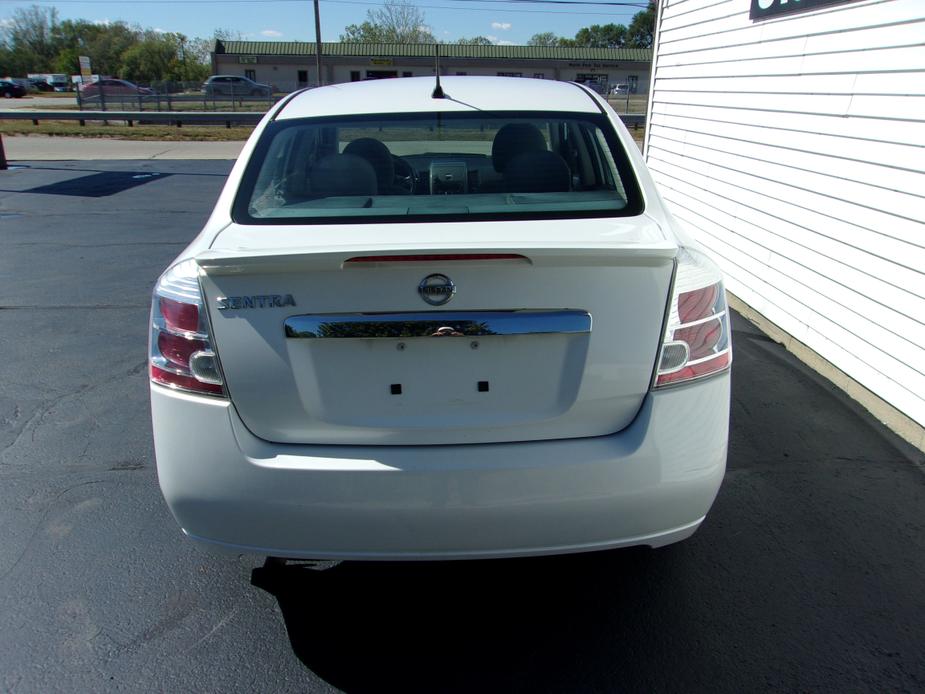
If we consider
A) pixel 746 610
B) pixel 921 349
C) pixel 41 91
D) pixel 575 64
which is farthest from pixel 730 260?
pixel 41 91

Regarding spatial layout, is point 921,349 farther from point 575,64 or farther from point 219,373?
point 575,64

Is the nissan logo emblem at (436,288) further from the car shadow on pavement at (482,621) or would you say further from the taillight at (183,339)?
the car shadow on pavement at (482,621)

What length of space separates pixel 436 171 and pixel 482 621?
1844mm

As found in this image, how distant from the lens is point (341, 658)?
230 centimetres

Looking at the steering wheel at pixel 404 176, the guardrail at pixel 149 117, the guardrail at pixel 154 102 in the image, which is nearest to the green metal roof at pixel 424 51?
the guardrail at pixel 154 102

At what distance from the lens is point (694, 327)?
83.3 inches

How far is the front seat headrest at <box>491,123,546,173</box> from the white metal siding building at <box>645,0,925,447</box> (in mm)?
2228

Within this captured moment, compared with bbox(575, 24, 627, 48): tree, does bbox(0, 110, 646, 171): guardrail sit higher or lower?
lower

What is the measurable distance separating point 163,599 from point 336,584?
0.62 metres

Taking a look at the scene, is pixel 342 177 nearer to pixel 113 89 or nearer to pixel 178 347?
pixel 178 347

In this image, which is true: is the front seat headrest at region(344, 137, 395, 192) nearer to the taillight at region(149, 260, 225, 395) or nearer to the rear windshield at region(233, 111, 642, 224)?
the rear windshield at region(233, 111, 642, 224)

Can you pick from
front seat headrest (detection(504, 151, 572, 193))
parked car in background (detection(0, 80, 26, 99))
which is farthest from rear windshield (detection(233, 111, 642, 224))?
parked car in background (detection(0, 80, 26, 99))

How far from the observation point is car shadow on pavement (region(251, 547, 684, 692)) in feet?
7.32

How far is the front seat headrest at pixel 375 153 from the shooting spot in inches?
116
